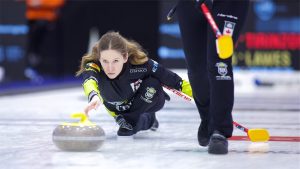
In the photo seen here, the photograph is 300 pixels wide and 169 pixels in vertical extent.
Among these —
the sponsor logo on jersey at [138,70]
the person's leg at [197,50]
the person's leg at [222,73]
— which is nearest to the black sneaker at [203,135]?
the person's leg at [197,50]

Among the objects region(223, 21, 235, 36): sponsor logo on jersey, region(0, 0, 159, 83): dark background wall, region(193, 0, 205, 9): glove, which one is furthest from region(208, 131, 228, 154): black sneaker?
region(0, 0, 159, 83): dark background wall

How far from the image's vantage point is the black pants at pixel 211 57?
2.69 m

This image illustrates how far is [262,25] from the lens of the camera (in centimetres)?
804

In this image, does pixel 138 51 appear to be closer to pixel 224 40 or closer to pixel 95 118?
pixel 224 40

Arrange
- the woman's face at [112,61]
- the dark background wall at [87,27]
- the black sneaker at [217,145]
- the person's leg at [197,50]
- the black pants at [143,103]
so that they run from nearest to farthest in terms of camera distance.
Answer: the black sneaker at [217,145]
the person's leg at [197,50]
the woman's face at [112,61]
the black pants at [143,103]
the dark background wall at [87,27]

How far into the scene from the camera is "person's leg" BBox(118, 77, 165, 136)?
340 centimetres

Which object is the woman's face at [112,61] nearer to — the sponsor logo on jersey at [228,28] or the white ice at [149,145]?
the white ice at [149,145]

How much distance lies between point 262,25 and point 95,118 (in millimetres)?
4139

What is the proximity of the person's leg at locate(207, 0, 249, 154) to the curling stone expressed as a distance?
484mm

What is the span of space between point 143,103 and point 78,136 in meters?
0.81

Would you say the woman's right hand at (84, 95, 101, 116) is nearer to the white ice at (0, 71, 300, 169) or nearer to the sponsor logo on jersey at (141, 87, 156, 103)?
the white ice at (0, 71, 300, 169)

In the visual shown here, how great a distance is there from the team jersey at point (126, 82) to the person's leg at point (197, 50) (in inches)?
Result: 19.6

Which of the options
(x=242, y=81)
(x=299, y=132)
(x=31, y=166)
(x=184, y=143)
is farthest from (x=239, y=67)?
(x=31, y=166)

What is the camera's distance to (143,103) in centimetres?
345
